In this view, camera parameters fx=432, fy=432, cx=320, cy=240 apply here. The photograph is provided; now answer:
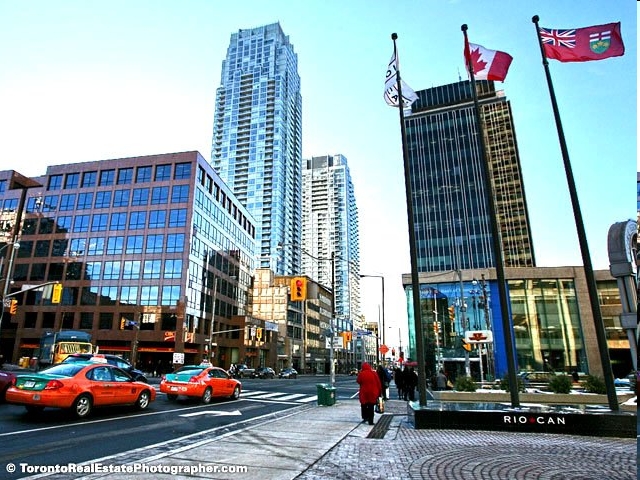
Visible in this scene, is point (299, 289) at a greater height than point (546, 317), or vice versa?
point (546, 317)

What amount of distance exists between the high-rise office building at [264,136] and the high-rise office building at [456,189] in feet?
187

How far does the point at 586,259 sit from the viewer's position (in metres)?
12.0

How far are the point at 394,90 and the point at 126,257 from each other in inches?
2098

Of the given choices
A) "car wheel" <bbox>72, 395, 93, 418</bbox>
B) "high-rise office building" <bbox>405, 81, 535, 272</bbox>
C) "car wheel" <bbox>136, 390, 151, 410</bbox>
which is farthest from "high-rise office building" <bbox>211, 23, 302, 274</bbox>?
"car wheel" <bbox>72, 395, 93, 418</bbox>

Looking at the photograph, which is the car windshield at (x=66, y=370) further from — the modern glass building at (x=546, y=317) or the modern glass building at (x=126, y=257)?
the modern glass building at (x=126, y=257)

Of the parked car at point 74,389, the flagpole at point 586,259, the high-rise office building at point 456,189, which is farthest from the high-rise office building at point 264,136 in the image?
the flagpole at point 586,259

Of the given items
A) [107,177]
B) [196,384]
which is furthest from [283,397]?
[107,177]

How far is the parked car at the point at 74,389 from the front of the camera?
1053 cm

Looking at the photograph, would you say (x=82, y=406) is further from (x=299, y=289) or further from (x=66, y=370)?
(x=299, y=289)

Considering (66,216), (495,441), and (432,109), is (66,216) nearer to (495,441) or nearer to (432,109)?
(495,441)

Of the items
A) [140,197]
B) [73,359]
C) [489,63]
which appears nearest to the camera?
[489,63]

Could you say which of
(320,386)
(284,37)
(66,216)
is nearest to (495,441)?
(320,386)

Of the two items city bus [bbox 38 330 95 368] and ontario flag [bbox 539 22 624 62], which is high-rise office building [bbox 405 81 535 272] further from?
ontario flag [bbox 539 22 624 62]

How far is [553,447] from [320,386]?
10259mm
